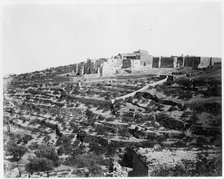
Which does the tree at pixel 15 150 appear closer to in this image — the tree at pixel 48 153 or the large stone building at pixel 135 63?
the tree at pixel 48 153

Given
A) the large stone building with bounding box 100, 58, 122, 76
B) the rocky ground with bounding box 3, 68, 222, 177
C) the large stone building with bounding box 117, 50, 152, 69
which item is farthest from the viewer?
the large stone building with bounding box 100, 58, 122, 76

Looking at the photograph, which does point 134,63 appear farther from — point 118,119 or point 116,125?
point 116,125

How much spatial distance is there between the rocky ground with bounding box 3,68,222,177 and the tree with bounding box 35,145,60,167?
0.05ft

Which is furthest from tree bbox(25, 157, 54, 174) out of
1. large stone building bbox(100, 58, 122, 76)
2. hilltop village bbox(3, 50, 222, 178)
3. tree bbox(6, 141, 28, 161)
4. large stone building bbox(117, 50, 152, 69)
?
large stone building bbox(117, 50, 152, 69)

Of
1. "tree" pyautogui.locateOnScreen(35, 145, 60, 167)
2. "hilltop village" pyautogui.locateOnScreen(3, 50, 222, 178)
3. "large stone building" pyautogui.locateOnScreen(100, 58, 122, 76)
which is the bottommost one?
"tree" pyautogui.locateOnScreen(35, 145, 60, 167)

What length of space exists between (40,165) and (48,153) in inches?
9.2

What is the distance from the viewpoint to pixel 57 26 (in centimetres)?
646

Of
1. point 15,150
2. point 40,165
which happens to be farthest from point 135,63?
point 15,150

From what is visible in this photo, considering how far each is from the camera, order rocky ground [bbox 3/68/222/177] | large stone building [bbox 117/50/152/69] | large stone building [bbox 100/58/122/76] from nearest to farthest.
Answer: rocky ground [bbox 3/68/222/177] < large stone building [bbox 117/50/152/69] < large stone building [bbox 100/58/122/76]

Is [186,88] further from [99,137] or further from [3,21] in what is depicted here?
[3,21]

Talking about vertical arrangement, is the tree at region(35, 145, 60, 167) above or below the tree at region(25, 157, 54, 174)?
above

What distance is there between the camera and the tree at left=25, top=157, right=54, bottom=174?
20.9 ft

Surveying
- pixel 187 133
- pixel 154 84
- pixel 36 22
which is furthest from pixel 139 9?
pixel 187 133

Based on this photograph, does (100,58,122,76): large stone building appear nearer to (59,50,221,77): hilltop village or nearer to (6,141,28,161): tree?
(59,50,221,77): hilltop village
